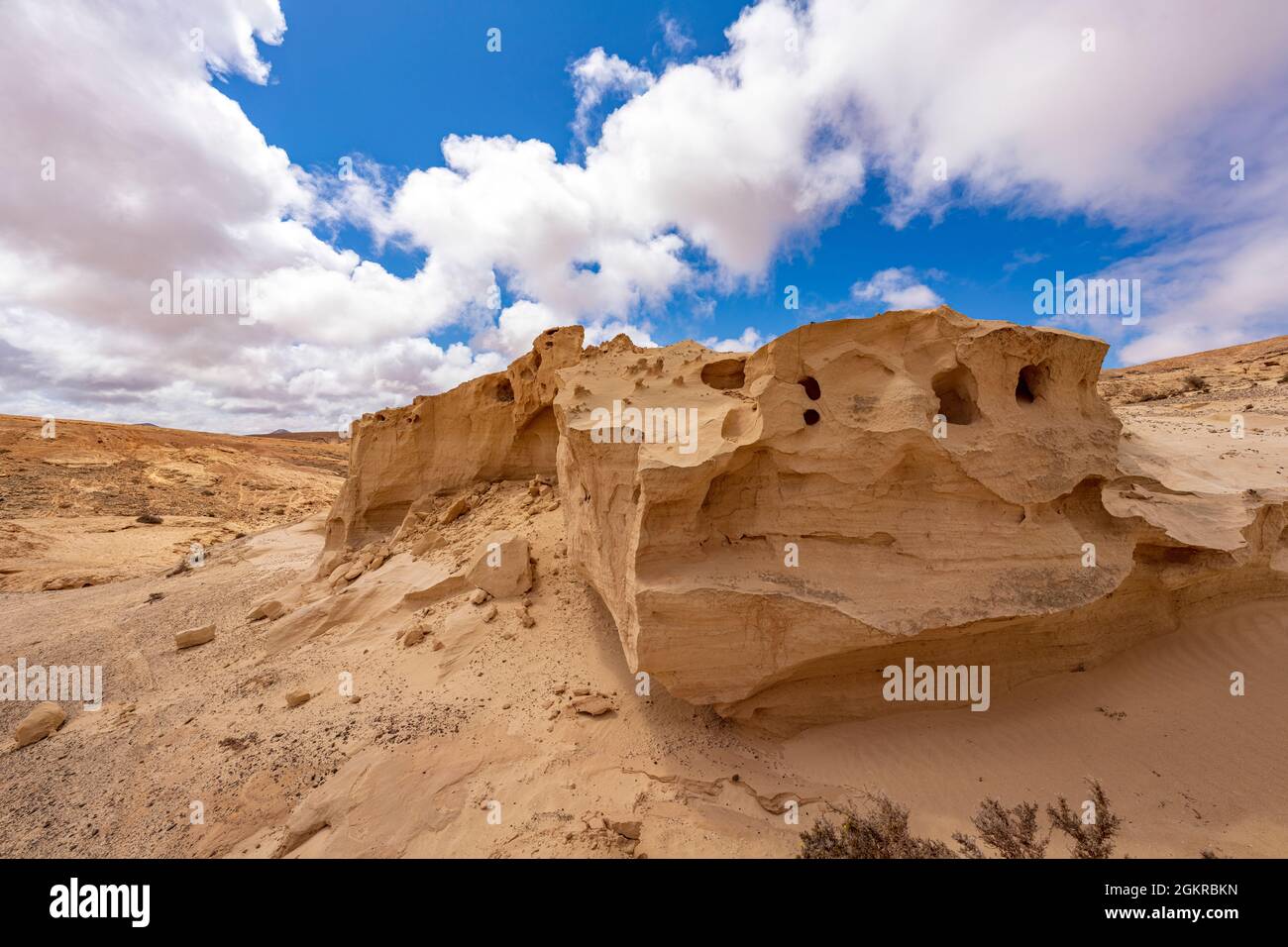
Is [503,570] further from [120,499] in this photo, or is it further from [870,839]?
[120,499]

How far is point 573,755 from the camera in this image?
530cm

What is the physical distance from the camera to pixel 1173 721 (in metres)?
5.27

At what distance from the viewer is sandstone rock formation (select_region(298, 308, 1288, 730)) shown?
527 cm

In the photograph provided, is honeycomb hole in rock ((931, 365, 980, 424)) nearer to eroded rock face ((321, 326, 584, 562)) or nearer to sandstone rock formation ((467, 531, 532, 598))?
sandstone rock formation ((467, 531, 532, 598))

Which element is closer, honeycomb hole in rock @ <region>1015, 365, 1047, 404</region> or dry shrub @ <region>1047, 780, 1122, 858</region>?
dry shrub @ <region>1047, 780, 1122, 858</region>

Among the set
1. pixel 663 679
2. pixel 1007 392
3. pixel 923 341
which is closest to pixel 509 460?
pixel 663 679

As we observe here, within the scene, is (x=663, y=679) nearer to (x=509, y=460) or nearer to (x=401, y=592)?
(x=401, y=592)

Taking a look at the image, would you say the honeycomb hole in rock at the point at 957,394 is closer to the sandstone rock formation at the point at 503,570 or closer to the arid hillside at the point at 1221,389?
the sandstone rock formation at the point at 503,570

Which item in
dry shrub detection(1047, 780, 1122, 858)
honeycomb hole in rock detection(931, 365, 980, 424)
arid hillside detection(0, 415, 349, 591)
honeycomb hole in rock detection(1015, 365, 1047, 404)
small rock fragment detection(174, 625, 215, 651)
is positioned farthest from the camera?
arid hillside detection(0, 415, 349, 591)

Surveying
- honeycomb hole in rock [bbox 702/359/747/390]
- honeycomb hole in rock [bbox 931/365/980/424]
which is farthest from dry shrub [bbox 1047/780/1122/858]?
honeycomb hole in rock [bbox 702/359/747/390]

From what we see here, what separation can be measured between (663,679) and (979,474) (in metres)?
4.50

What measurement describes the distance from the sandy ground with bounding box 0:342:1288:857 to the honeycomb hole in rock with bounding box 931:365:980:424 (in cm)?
359

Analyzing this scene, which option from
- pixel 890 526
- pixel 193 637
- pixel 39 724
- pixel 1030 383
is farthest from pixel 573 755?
pixel 193 637

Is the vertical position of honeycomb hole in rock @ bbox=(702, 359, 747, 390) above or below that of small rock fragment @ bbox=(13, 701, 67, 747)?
above
